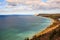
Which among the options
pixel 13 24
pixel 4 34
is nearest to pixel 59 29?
pixel 13 24

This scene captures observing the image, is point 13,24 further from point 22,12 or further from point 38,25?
point 38,25

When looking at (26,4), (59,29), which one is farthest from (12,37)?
(59,29)

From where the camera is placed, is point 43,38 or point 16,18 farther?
point 16,18

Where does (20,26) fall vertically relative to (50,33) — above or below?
above

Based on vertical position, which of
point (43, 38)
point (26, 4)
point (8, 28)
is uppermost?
point (26, 4)

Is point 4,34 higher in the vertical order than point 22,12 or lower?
lower

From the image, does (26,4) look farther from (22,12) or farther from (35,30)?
(35,30)
